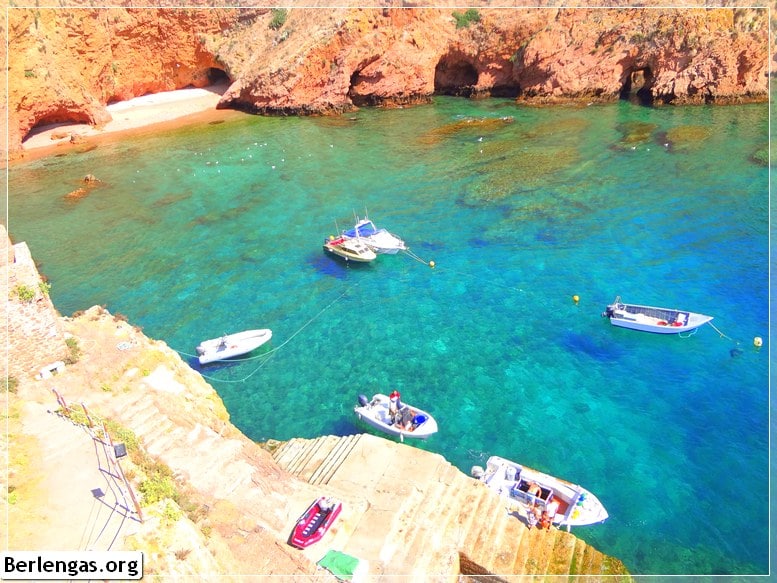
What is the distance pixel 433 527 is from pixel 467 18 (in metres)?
67.4

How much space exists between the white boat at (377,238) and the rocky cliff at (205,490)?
16.5 m

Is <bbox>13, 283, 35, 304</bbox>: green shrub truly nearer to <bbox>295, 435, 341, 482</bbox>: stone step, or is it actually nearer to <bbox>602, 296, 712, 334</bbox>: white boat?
<bbox>295, 435, 341, 482</bbox>: stone step

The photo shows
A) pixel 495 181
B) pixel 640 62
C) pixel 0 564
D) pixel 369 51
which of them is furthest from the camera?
pixel 369 51

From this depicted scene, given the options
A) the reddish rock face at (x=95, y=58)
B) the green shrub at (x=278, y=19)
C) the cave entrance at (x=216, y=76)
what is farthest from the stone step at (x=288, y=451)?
the cave entrance at (x=216, y=76)

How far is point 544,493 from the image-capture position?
19.2m

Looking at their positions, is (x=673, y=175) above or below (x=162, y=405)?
above

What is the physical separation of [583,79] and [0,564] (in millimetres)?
65880

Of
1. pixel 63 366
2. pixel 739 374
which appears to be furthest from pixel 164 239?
pixel 739 374

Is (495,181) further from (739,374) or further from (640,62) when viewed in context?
(640,62)

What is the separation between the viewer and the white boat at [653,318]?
26.5 meters

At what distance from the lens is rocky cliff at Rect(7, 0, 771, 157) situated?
186 ft

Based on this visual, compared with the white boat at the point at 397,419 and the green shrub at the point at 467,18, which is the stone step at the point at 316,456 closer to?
the white boat at the point at 397,419

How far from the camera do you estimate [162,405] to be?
64.0 feet

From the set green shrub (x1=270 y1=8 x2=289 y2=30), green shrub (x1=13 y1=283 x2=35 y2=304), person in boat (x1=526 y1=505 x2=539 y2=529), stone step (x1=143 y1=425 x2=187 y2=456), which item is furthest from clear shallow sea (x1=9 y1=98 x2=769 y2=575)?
green shrub (x1=270 y1=8 x2=289 y2=30)
